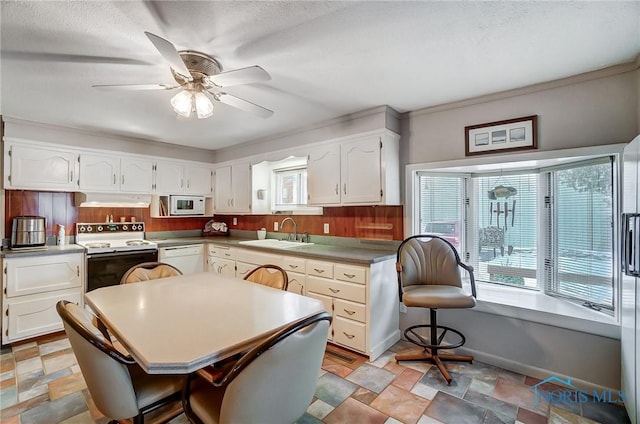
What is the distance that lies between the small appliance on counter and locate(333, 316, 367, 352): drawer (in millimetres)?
3325

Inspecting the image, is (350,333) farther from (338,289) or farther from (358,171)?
(358,171)

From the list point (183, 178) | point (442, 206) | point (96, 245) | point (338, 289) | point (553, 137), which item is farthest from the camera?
point (183, 178)

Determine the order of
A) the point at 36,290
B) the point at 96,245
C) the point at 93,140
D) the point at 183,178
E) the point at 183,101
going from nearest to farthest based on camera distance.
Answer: the point at 183,101 → the point at 36,290 → the point at 96,245 → the point at 93,140 → the point at 183,178

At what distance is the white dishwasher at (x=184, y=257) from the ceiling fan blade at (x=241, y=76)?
115 inches

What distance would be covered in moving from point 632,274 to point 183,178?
477 centimetres

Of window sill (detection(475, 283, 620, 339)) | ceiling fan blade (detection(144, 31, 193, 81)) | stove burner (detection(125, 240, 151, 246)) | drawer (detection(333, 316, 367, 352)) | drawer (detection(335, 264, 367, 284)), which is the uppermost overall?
ceiling fan blade (detection(144, 31, 193, 81))

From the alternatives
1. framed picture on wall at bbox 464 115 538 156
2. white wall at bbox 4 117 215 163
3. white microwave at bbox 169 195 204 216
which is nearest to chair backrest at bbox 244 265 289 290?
framed picture on wall at bbox 464 115 538 156

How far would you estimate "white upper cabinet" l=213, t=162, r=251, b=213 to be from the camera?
438cm

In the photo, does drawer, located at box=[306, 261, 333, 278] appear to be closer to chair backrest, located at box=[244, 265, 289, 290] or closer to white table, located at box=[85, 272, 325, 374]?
chair backrest, located at box=[244, 265, 289, 290]

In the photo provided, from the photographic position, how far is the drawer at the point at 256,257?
11.1 feet

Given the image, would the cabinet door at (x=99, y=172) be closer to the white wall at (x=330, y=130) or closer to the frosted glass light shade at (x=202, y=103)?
the white wall at (x=330, y=130)

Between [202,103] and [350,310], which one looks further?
[350,310]

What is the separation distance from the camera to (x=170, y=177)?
14.3 ft

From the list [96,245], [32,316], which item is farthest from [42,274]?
[96,245]
